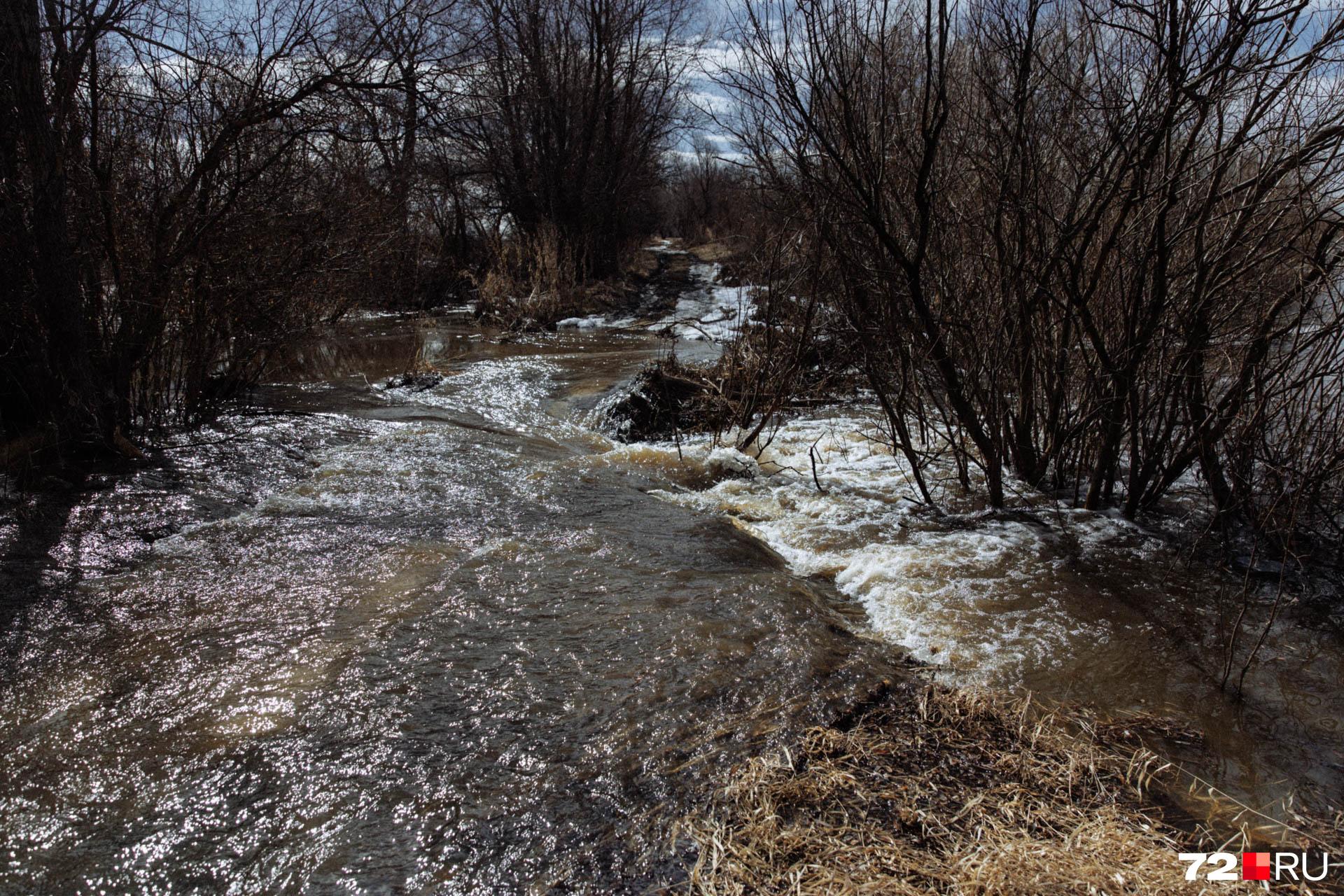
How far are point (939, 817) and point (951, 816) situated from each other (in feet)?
0.12

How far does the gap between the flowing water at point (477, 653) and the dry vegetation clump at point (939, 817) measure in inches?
6.2

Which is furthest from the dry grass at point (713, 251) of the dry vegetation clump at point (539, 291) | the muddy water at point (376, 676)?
the muddy water at point (376, 676)

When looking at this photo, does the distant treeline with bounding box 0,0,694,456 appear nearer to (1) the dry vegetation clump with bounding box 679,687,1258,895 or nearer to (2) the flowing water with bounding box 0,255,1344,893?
(2) the flowing water with bounding box 0,255,1344,893

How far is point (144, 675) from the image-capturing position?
2518 mm

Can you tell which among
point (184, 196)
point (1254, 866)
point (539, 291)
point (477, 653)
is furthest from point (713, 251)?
point (1254, 866)

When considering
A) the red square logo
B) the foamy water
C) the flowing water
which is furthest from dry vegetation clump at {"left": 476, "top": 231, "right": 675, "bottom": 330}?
the red square logo

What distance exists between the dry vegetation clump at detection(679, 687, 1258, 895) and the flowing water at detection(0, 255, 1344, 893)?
0.16 meters

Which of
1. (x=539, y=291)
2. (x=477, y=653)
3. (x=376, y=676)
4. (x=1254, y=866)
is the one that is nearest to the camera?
(x=1254, y=866)

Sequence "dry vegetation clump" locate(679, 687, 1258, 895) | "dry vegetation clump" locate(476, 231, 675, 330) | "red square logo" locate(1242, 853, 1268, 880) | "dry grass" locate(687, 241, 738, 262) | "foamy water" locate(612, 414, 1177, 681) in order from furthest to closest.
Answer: "dry grass" locate(687, 241, 738, 262) → "dry vegetation clump" locate(476, 231, 675, 330) → "foamy water" locate(612, 414, 1177, 681) → "red square logo" locate(1242, 853, 1268, 880) → "dry vegetation clump" locate(679, 687, 1258, 895)

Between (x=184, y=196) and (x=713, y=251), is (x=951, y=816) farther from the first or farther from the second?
(x=713, y=251)

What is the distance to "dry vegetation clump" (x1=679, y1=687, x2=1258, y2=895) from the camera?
5.74 feet

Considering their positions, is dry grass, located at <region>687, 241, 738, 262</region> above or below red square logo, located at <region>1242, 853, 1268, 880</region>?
above

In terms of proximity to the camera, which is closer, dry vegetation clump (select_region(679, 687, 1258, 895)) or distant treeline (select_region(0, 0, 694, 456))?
dry vegetation clump (select_region(679, 687, 1258, 895))

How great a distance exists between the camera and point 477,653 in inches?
108
